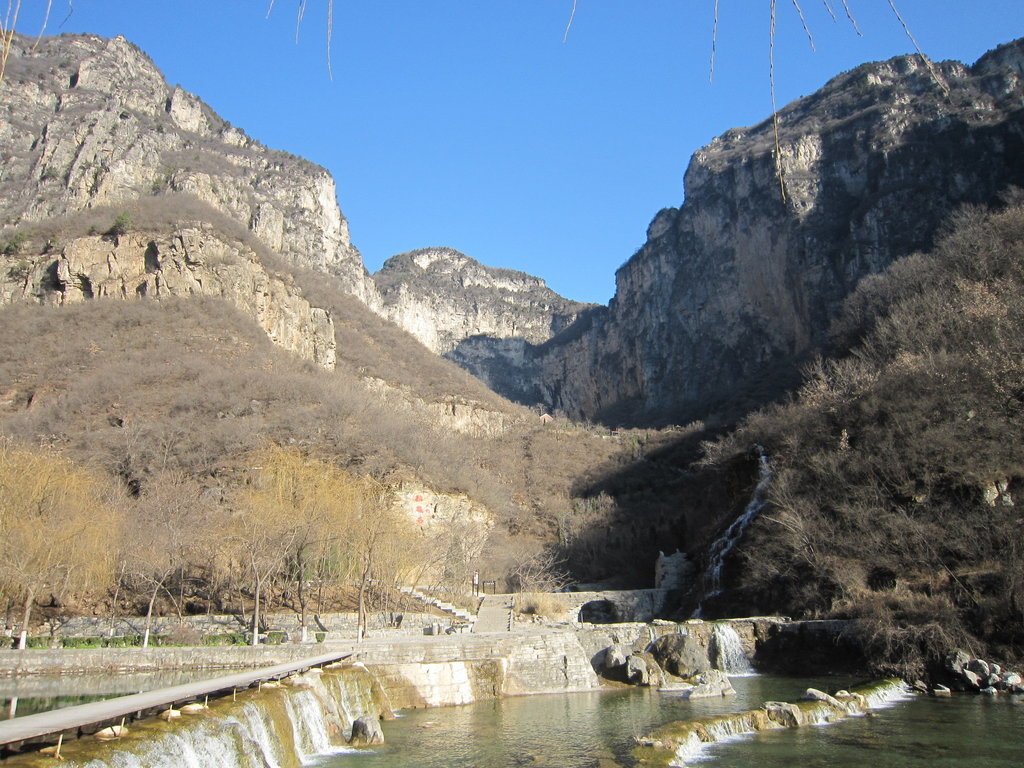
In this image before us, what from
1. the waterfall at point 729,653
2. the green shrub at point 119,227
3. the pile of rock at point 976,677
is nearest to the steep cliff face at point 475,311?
the green shrub at point 119,227

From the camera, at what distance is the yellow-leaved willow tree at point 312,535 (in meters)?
28.9

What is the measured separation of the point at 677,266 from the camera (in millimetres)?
121188

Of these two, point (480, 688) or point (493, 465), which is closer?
point (480, 688)

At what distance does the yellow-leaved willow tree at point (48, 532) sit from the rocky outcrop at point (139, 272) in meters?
36.7

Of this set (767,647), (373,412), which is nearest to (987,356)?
(767,647)

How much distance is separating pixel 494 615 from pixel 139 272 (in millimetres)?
50426

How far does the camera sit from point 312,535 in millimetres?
30938

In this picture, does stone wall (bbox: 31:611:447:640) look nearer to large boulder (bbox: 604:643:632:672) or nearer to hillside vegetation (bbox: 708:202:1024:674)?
large boulder (bbox: 604:643:632:672)

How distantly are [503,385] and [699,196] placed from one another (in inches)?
2559

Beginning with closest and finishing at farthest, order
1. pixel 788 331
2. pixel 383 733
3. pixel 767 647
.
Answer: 1. pixel 383 733
2. pixel 767 647
3. pixel 788 331

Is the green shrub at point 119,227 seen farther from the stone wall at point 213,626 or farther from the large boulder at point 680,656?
the large boulder at point 680,656

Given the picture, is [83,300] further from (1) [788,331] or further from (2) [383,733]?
(1) [788,331]

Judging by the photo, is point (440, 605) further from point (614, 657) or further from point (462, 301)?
point (462, 301)

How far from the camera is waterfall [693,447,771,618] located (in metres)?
38.4
